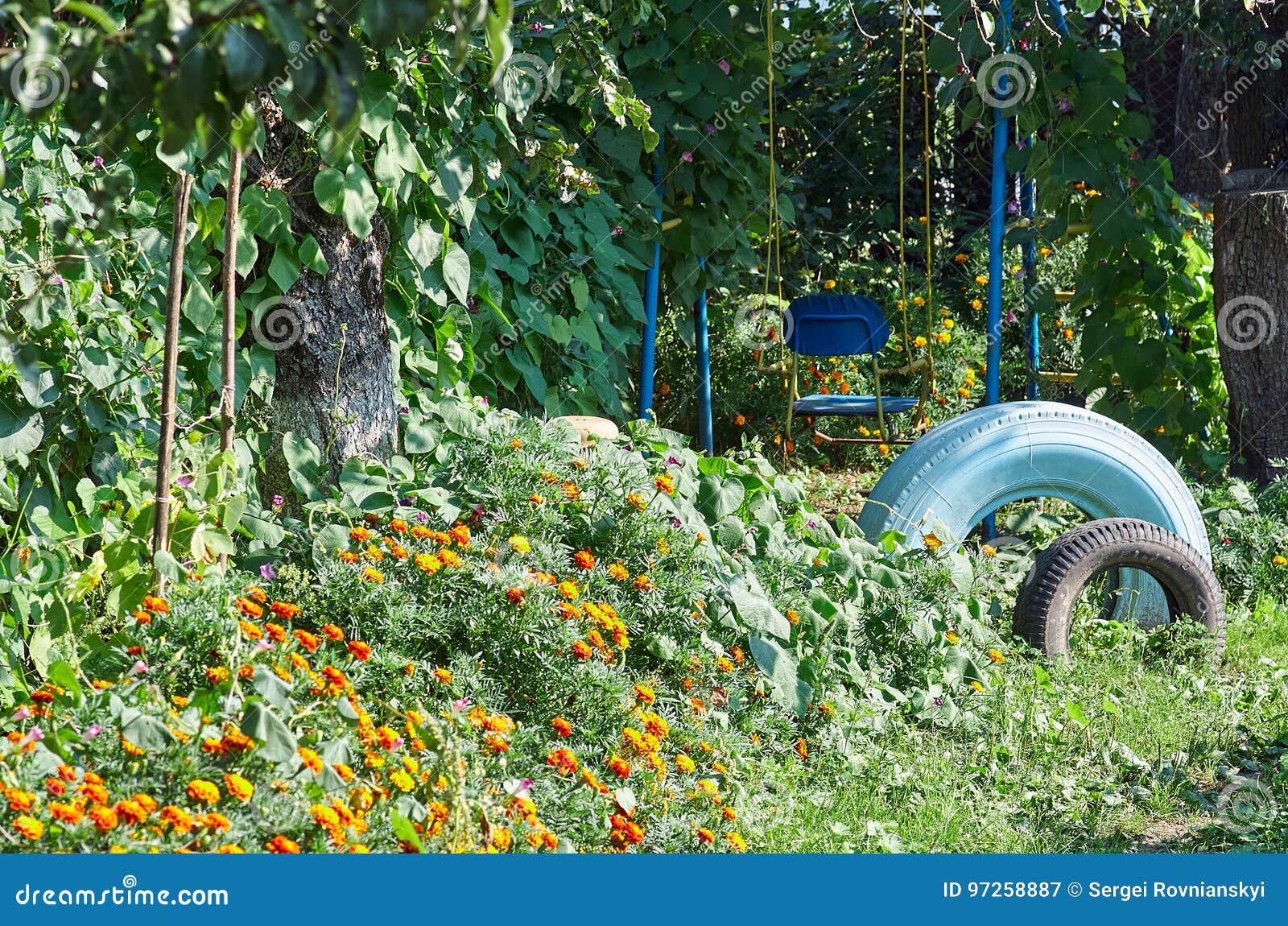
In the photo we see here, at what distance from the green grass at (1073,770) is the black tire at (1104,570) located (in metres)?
0.09

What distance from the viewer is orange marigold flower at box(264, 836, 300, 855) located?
1706 millimetres

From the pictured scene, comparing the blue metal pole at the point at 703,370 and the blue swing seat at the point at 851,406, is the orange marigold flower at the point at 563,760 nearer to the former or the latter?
the blue metal pole at the point at 703,370

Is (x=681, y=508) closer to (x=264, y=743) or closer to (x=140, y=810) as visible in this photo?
(x=264, y=743)

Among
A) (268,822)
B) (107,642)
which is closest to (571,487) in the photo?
(107,642)

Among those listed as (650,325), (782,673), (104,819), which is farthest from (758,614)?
(650,325)

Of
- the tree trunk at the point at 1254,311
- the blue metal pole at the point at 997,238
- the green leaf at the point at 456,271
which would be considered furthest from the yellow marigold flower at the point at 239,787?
Result: the tree trunk at the point at 1254,311

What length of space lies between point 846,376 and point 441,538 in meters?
4.46

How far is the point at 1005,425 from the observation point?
3.84 metres

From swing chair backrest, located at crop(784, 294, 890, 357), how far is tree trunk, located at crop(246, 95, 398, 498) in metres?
3.08

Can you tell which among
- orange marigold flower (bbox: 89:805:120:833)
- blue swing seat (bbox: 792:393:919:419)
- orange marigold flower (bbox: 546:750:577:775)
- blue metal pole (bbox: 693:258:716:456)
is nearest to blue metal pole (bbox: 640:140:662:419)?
blue metal pole (bbox: 693:258:716:456)

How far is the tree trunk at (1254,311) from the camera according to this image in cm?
479

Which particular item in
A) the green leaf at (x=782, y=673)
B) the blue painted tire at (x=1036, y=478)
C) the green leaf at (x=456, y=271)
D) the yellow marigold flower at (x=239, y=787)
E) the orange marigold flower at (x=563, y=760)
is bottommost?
the orange marigold flower at (x=563, y=760)

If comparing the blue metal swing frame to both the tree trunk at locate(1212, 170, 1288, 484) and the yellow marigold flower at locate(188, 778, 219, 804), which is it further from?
the yellow marigold flower at locate(188, 778, 219, 804)

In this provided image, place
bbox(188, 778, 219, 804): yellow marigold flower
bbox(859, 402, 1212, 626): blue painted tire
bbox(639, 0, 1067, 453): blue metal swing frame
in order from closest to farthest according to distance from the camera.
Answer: bbox(188, 778, 219, 804): yellow marigold flower < bbox(859, 402, 1212, 626): blue painted tire < bbox(639, 0, 1067, 453): blue metal swing frame
